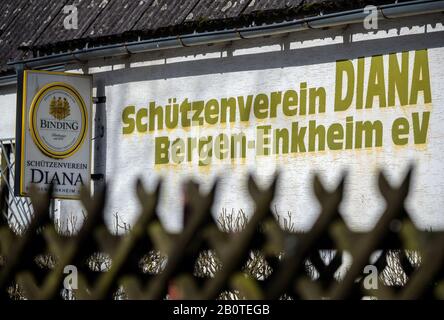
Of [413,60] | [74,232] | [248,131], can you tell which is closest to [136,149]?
[248,131]

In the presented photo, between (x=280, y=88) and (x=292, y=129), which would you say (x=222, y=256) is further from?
(x=280, y=88)

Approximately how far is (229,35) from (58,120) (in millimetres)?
3590

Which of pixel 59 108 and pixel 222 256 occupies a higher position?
pixel 59 108

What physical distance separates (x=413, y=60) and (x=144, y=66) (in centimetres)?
483

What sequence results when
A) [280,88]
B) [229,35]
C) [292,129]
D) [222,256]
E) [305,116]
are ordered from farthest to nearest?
[229,35]
[280,88]
[292,129]
[305,116]
[222,256]

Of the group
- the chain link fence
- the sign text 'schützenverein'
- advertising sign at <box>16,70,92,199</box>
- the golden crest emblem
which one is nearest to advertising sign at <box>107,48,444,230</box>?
the sign text 'schützenverein'

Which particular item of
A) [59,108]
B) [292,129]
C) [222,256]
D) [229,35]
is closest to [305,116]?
[292,129]

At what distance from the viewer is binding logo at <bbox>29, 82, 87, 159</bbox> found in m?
17.5

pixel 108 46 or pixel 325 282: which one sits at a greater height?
pixel 108 46

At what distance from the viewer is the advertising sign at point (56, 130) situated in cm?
1739

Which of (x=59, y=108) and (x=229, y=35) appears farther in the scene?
(x=59, y=108)

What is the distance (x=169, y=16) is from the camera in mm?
16547

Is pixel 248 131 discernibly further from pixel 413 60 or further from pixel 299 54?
pixel 413 60

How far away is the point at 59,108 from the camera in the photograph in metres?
17.6
